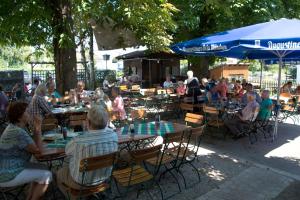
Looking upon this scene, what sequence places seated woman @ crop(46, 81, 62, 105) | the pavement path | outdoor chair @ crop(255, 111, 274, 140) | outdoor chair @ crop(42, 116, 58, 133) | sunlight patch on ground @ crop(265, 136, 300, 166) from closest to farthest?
the pavement path, outdoor chair @ crop(42, 116, 58, 133), sunlight patch on ground @ crop(265, 136, 300, 166), outdoor chair @ crop(255, 111, 274, 140), seated woman @ crop(46, 81, 62, 105)

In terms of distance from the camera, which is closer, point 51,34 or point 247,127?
point 247,127

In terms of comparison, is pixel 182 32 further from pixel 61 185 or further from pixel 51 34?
pixel 61 185

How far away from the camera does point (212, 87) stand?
A: 12.0 meters

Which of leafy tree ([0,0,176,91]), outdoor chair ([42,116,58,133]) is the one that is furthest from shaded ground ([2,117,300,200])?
leafy tree ([0,0,176,91])

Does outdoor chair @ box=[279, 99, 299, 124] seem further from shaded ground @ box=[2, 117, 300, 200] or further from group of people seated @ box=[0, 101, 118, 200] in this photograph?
group of people seated @ box=[0, 101, 118, 200]

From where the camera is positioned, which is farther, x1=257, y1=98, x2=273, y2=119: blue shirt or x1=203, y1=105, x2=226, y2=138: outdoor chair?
x1=257, y1=98, x2=273, y2=119: blue shirt

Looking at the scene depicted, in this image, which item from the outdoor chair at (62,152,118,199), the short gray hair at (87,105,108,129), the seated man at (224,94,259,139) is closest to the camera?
the outdoor chair at (62,152,118,199)

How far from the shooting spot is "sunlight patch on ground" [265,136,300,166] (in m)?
7.31

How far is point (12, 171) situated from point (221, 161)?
4.28 m

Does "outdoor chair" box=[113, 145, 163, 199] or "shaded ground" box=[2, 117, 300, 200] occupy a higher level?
"outdoor chair" box=[113, 145, 163, 199]

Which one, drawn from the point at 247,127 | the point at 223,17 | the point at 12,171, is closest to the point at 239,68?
the point at 223,17

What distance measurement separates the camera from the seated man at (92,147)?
412 cm

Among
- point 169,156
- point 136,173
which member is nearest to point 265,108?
point 169,156

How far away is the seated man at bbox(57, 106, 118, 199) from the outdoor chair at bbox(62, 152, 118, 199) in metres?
0.03
